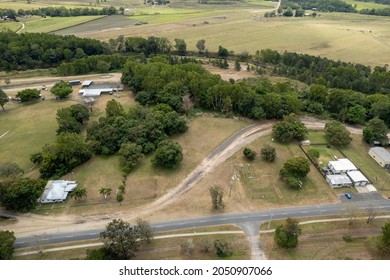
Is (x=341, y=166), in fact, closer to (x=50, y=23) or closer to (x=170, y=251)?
(x=170, y=251)

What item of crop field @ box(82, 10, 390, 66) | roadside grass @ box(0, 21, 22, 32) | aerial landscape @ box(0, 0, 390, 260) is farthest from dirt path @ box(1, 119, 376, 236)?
roadside grass @ box(0, 21, 22, 32)

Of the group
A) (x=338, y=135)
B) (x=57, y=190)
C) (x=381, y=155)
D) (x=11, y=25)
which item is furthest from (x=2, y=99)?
(x=11, y=25)

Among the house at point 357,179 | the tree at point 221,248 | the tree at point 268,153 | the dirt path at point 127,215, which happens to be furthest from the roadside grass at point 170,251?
the house at point 357,179

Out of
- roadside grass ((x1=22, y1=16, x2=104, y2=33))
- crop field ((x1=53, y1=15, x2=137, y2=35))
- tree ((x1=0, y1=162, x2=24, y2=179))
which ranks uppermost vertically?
tree ((x1=0, y1=162, x2=24, y2=179))

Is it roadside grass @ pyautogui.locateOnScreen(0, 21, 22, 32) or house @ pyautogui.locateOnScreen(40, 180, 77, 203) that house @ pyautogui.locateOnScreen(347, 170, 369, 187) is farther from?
roadside grass @ pyautogui.locateOnScreen(0, 21, 22, 32)

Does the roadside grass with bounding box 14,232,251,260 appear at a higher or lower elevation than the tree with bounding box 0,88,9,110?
lower

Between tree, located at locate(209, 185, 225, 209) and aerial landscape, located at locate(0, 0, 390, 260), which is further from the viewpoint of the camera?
tree, located at locate(209, 185, 225, 209)

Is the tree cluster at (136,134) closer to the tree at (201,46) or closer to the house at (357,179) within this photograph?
the house at (357,179)
